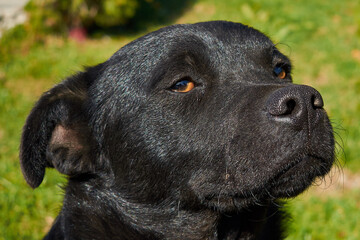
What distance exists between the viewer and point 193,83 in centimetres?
302

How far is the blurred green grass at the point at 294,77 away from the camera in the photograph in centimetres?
484

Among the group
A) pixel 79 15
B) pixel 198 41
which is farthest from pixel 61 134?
pixel 79 15

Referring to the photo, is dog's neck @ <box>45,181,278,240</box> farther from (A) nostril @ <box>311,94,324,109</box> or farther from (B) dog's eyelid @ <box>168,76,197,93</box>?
(A) nostril @ <box>311,94,324,109</box>

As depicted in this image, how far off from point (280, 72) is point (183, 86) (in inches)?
33.5

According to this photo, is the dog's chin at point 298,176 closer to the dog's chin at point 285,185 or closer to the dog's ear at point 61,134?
the dog's chin at point 285,185

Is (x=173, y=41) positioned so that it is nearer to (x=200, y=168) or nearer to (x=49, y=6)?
(x=200, y=168)

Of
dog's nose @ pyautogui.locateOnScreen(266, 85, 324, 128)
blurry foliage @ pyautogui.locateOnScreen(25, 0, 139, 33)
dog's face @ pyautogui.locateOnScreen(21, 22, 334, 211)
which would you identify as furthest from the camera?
blurry foliage @ pyautogui.locateOnScreen(25, 0, 139, 33)

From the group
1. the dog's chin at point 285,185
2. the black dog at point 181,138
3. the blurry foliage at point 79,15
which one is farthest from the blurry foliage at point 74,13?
the dog's chin at point 285,185

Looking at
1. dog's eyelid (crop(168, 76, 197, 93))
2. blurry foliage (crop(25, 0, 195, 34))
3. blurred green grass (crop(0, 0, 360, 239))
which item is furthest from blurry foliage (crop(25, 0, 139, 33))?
dog's eyelid (crop(168, 76, 197, 93))

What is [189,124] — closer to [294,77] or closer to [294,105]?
[294,105]

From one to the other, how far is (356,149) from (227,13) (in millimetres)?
6031

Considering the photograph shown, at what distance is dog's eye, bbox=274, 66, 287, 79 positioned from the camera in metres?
3.43

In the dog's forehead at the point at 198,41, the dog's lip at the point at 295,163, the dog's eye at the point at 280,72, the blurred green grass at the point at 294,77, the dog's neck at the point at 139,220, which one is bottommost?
the blurred green grass at the point at 294,77

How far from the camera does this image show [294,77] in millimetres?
8195
